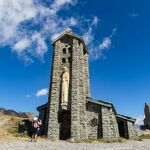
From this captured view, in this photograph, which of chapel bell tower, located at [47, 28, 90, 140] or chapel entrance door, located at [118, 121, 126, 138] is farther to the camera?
chapel entrance door, located at [118, 121, 126, 138]

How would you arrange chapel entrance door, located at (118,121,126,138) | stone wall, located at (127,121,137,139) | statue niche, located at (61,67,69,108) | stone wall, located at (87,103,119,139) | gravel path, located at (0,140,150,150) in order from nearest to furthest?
gravel path, located at (0,140,150,150) → stone wall, located at (87,103,119,139) → statue niche, located at (61,67,69,108) → stone wall, located at (127,121,137,139) → chapel entrance door, located at (118,121,126,138)

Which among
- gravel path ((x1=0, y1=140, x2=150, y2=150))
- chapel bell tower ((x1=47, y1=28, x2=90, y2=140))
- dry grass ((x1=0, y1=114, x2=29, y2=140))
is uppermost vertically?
chapel bell tower ((x1=47, y1=28, x2=90, y2=140))

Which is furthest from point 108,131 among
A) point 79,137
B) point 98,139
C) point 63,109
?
point 63,109

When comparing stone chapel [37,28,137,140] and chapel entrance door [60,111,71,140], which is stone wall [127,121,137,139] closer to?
stone chapel [37,28,137,140]

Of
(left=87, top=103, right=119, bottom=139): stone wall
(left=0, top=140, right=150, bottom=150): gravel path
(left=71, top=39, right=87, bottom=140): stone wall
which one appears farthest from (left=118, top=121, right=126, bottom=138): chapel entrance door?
(left=0, top=140, right=150, bottom=150): gravel path

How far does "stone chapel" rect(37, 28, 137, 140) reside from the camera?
80.7 feet

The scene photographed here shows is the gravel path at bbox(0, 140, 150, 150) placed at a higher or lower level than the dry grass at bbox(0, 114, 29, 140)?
lower

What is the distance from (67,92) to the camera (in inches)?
1037

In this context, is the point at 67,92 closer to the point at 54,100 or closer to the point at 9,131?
the point at 54,100

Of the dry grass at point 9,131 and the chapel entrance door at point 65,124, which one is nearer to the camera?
the dry grass at point 9,131

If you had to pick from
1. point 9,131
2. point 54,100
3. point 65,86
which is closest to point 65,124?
point 54,100

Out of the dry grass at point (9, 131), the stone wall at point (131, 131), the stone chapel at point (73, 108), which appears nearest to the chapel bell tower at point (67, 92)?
the stone chapel at point (73, 108)

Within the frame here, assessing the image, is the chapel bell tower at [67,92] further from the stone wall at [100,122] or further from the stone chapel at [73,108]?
the stone wall at [100,122]

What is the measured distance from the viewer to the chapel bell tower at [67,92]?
969 inches
